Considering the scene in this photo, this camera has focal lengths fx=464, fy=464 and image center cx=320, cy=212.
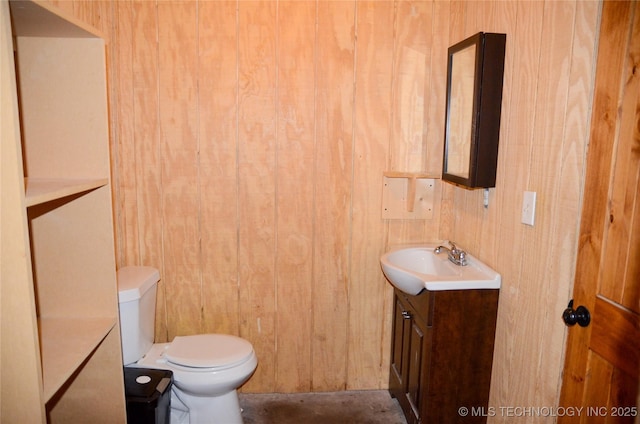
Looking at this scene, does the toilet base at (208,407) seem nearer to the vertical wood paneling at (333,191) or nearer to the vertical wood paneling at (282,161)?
the vertical wood paneling at (282,161)

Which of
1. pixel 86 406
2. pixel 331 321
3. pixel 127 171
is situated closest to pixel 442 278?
pixel 331 321

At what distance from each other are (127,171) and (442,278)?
1.71 meters

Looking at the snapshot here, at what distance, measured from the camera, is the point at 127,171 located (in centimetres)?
248

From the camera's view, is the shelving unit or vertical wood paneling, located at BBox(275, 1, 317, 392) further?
vertical wood paneling, located at BBox(275, 1, 317, 392)

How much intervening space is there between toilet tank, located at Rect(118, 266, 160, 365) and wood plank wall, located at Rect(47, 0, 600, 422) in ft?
0.70

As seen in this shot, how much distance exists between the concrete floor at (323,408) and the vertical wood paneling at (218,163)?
43 centimetres

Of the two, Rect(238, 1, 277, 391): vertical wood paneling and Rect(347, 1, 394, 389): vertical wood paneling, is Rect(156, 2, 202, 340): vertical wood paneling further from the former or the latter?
Rect(347, 1, 394, 389): vertical wood paneling

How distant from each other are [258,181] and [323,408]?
51.9 inches

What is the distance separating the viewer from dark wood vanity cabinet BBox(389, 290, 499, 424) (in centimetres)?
202

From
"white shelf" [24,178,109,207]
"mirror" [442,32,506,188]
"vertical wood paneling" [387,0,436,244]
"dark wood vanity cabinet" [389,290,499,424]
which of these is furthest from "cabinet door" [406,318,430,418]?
"white shelf" [24,178,109,207]

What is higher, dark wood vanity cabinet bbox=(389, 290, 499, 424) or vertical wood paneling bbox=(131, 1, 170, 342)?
vertical wood paneling bbox=(131, 1, 170, 342)

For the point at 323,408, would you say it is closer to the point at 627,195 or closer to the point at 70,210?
the point at 70,210

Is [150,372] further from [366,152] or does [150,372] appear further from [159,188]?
[366,152]

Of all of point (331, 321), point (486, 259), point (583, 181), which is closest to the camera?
point (583, 181)
